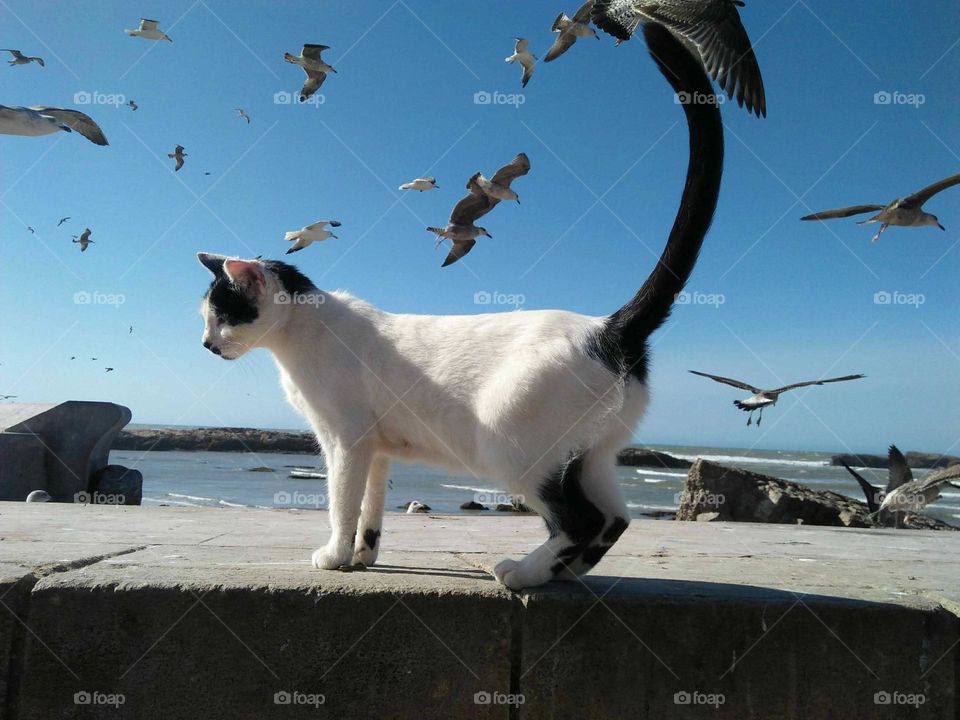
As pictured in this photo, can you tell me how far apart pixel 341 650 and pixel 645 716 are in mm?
1144

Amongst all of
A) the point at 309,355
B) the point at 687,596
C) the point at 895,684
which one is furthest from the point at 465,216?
the point at 895,684

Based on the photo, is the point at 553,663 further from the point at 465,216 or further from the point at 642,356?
the point at 465,216

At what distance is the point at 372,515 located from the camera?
3434 mm

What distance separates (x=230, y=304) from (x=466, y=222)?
3.20 metres

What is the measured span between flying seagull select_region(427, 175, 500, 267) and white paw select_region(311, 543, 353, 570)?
302cm

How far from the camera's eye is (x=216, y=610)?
8.10 feet
